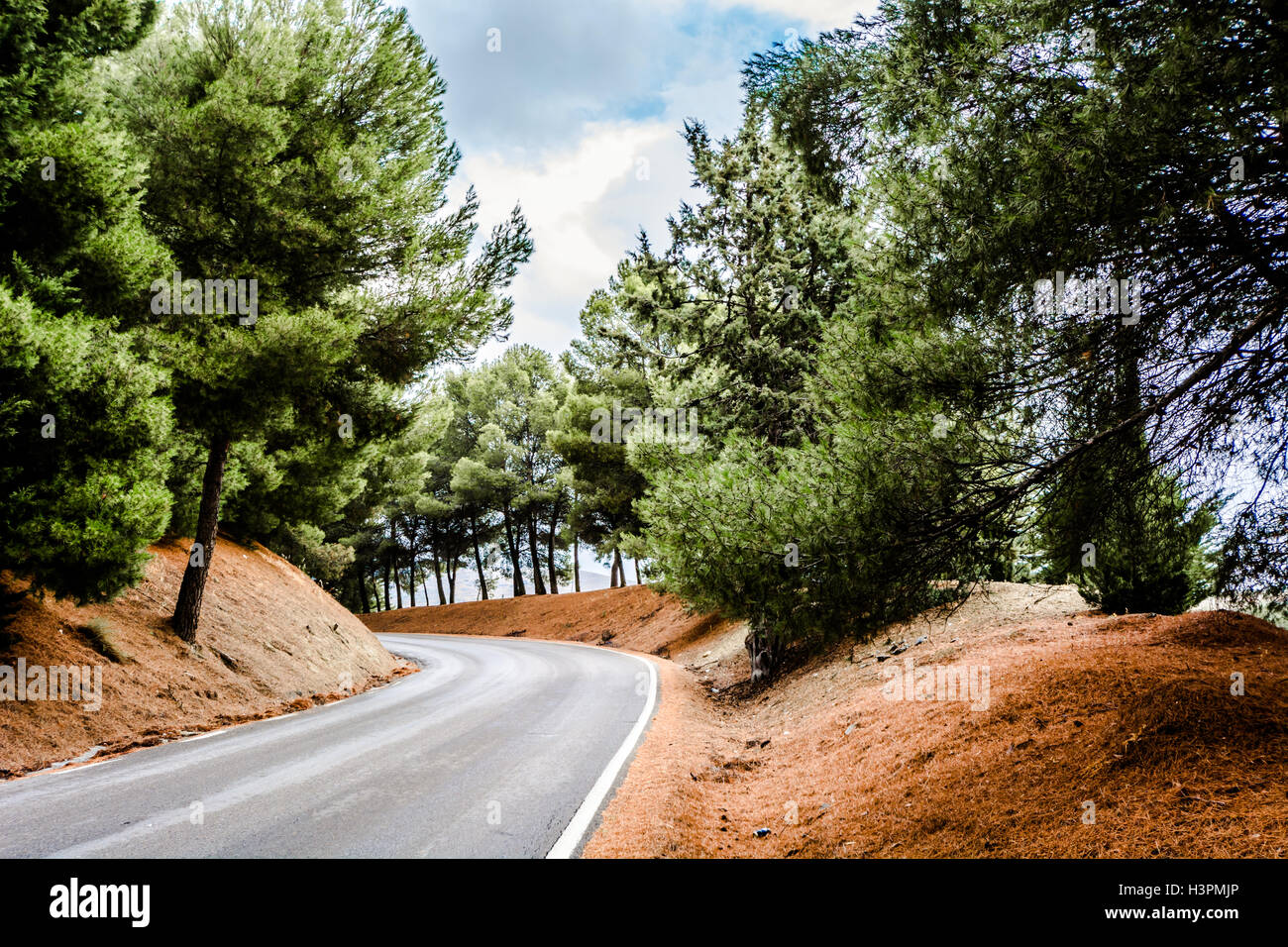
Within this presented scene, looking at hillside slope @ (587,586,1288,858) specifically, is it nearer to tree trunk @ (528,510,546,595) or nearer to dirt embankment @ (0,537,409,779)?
dirt embankment @ (0,537,409,779)

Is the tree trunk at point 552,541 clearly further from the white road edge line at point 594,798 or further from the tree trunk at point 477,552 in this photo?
the white road edge line at point 594,798

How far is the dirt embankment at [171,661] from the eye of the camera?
6.77 meters

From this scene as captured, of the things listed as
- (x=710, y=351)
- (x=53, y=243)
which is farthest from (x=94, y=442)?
(x=710, y=351)

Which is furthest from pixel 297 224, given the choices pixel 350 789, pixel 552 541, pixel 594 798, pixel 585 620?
pixel 552 541

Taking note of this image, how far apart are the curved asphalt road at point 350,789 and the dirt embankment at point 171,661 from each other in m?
0.78

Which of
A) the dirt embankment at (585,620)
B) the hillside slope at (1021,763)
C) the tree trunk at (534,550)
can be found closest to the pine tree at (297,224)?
the hillside slope at (1021,763)

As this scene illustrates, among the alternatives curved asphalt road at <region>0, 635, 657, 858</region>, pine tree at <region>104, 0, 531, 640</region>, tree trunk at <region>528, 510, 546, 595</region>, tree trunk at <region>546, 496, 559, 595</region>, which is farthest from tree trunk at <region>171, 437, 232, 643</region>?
tree trunk at <region>546, 496, 559, 595</region>

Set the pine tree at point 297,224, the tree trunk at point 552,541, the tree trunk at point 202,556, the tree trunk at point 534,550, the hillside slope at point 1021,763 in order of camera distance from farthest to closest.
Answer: the tree trunk at point 552,541, the tree trunk at point 534,550, the tree trunk at point 202,556, the pine tree at point 297,224, the hillside slope at point 1021,763

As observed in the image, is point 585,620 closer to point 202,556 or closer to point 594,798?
point 202,556

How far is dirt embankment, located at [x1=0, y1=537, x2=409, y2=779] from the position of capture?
6.77 meters

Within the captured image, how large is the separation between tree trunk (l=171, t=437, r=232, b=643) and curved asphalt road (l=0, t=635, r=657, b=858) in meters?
2.70
